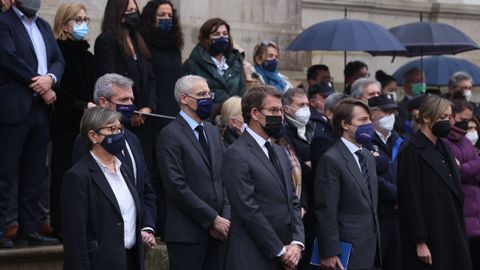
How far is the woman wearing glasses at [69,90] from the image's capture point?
10.7 m

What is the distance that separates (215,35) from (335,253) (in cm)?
280

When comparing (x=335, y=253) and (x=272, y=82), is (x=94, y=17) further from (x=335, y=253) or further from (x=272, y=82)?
(x=335, y=253)

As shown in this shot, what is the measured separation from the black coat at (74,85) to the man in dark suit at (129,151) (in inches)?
41.9

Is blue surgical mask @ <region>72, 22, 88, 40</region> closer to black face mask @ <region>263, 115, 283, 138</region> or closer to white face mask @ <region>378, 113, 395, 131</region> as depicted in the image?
black face mask @ <region>263, 115, 283, 138</region>

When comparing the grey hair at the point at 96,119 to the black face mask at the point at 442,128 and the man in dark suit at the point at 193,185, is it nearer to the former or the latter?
the man in dark suit at the point at 193,185

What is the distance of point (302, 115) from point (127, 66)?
5.10ft

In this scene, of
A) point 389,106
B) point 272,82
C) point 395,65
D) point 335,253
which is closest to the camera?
point 335,253

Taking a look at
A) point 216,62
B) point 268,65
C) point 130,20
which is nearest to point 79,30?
point 130,20

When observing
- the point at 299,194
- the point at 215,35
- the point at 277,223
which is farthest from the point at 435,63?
the point at 277,223

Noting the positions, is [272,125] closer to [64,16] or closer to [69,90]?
[69,90]

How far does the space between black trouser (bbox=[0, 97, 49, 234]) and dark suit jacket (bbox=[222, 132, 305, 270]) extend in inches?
71.0

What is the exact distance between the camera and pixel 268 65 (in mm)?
12938

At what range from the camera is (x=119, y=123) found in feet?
29.5

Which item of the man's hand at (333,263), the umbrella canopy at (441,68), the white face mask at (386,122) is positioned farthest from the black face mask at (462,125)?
the umbrella canopy at (441,68)
